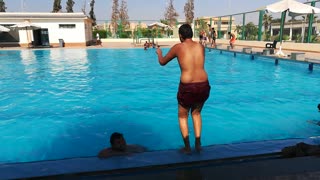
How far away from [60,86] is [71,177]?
27.6 feet

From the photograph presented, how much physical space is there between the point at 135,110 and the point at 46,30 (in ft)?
84.2

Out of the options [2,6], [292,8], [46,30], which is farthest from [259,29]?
[2,6]

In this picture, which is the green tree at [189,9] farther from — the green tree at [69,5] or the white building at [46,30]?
the white building at [46,30]

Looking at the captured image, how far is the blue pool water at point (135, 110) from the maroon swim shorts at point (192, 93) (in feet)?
7.14

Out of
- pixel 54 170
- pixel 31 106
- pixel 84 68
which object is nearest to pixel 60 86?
pixel 31 106

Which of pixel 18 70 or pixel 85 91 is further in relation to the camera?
A: pixel 18 70

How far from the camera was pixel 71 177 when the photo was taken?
8.88 feet

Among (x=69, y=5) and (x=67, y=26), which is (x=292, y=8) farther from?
(x=69, y=5)

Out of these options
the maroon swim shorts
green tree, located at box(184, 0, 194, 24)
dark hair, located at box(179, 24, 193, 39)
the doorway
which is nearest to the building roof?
the doorway


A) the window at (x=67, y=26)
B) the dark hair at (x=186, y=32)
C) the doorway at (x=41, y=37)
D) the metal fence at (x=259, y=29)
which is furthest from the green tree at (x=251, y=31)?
the dark hair at (x=186, y=32)

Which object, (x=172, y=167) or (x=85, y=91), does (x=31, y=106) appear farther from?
(x=172, y=167)

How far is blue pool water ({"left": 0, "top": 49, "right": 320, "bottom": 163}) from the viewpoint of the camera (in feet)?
18.5

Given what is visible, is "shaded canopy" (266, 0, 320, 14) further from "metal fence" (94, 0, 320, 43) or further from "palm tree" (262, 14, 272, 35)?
"palm tree" (262, 14, 272, 35)

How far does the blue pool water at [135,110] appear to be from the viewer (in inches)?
222
